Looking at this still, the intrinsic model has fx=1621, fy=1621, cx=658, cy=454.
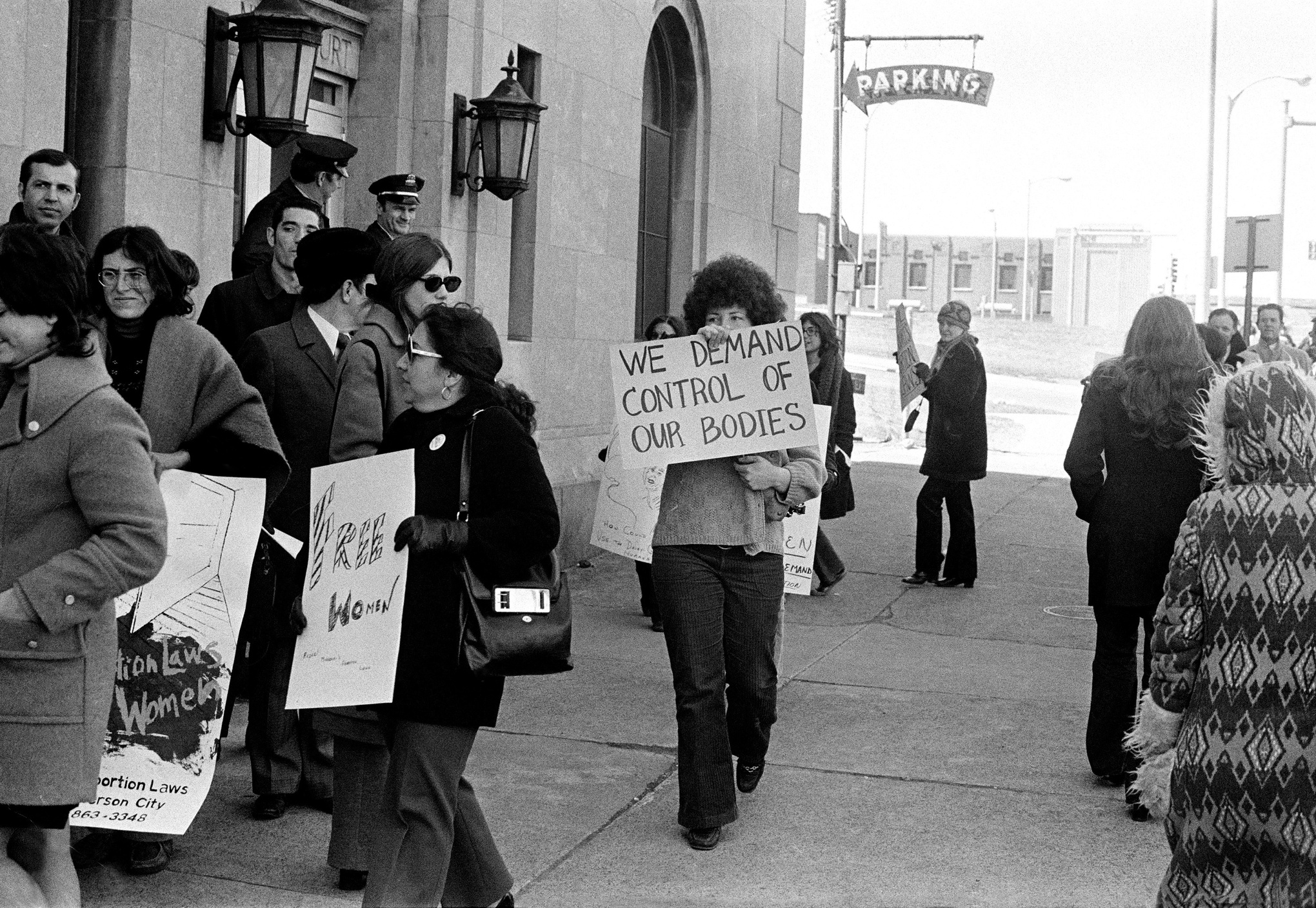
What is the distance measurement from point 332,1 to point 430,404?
5.94 metres

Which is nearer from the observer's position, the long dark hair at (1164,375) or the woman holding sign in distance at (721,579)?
the woman holding sign in distance at (721,579)


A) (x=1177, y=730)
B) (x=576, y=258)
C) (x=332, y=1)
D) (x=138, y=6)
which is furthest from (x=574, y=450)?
(x=1177, y=730)

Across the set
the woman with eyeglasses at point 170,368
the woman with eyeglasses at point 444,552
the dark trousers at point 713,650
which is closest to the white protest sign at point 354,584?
the woman with eyeglasses at point 444,552

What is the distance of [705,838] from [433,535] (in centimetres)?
198

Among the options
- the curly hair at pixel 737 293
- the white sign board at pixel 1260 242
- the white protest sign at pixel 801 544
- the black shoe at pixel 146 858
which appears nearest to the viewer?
the black shoe at pixel 146 858

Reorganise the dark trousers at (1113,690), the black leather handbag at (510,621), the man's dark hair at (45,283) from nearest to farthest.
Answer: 1. the man's dark hair at (45,283)
2. the black leather handbag at (510,621)
3. the dark trousers at (1113,690)

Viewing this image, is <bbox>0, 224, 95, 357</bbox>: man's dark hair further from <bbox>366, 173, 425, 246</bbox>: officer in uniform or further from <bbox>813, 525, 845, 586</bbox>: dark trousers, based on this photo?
<bbox>813, 525, 845, 586</bbox>: dark trousers

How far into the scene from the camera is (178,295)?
4.95m

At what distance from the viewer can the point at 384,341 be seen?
17.2ft

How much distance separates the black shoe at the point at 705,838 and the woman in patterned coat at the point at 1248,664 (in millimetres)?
1998

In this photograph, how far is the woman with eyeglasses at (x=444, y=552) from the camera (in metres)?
4.14

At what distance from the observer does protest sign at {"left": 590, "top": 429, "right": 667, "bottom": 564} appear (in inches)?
376

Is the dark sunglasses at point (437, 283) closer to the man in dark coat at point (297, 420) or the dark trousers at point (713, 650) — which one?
the man in dark coat at point (297, 420)

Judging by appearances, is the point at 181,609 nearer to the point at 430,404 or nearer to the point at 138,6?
the point at 430,404
